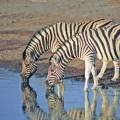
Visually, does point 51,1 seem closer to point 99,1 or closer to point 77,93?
point 99,1

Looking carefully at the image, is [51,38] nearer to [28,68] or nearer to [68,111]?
[28,68]

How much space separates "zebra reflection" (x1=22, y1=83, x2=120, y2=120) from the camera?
41.4 feet

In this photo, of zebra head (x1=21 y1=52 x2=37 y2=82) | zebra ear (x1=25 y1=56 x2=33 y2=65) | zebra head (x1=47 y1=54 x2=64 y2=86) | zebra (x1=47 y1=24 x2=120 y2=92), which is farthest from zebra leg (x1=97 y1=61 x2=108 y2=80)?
zebra ear (x1=25 y1=56 x2=33 y2=65)

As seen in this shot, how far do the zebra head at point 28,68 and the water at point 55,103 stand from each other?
0.66ft

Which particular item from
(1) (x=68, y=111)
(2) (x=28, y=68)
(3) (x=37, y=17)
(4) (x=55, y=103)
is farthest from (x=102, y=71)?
(3) (x=37, y=17)

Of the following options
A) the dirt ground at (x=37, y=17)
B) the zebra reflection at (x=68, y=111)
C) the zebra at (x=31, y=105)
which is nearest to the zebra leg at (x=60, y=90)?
the zebra reflection at (x=68, y=111)

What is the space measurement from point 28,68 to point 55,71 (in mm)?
1197

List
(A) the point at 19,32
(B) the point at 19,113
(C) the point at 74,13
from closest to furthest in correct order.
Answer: (B) the point at 19,113
(A) the point at 19,32
(C) the point at 74,13

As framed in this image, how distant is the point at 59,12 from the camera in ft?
100

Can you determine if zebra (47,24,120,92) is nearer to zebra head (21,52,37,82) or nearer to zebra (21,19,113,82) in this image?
zebra (21,19,113,82)

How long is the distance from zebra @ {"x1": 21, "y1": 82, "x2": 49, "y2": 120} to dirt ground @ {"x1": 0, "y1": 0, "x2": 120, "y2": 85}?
5.62 feet

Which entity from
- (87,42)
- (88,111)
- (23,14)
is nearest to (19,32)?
(23,14)

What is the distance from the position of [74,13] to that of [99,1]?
570 cm

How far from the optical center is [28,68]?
1606cm
